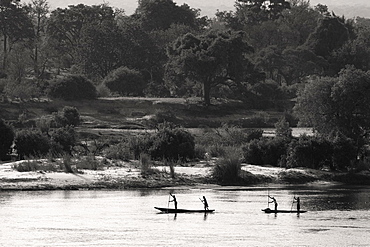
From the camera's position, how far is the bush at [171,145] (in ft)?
229

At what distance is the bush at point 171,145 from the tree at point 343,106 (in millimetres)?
13291

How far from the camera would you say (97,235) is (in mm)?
42438

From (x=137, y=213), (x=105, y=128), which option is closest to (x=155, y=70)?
(x=105, y=128)

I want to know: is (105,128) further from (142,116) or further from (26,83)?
(26,83)

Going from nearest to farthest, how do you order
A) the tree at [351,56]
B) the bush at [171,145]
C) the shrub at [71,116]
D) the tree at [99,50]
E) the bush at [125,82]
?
the bush at [171,145]
the shrub at [71,116]
the bush at [125,82]
the tree at [99,50]
the tree at [351,56]

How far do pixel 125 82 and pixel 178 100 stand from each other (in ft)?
33.3

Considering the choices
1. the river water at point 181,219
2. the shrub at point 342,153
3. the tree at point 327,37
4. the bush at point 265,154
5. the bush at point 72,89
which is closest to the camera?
the river water at point 181,219

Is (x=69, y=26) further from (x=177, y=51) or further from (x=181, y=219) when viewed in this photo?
(x=181, y=219)

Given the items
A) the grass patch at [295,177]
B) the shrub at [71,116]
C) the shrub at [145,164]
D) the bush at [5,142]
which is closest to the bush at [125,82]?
the shrub at [71,116]

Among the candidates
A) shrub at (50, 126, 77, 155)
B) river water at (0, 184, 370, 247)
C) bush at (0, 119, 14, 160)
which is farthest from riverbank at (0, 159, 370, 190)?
shrub at (50, 126, 77, 155)

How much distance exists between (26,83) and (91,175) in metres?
55.7

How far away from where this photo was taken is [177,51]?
11500 cm

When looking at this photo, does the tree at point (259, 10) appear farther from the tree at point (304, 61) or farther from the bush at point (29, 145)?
the bush at point (29, 145)

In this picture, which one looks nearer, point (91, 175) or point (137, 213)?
point (137, 213)
